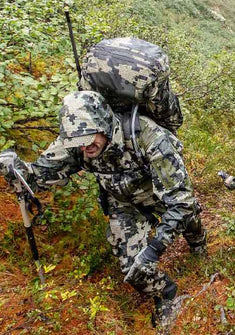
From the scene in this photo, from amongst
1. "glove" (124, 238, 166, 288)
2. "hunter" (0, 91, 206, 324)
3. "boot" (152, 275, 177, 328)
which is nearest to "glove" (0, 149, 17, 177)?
"hunter" (0, 91, 206, 324)

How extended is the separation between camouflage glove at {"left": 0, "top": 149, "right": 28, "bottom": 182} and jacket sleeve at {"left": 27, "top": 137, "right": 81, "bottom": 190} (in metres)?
0.11

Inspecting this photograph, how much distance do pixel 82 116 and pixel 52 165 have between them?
92cm

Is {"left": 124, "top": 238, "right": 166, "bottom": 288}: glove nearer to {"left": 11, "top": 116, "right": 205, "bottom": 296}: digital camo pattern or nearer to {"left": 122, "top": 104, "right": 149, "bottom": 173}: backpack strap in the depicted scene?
{"left": 11, "top": 116, "right": 205, "bottom": 296}: digital camo pattern

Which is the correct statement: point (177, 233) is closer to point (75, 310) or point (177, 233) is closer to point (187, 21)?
point (75, 310)

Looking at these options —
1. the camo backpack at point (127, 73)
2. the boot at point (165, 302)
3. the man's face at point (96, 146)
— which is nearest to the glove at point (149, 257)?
the boot at point (165, 302)

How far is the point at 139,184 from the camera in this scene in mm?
3854

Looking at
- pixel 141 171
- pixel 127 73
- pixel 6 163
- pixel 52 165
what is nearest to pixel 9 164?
pixel 6 163

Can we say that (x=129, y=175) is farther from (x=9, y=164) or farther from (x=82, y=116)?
(x=9, y=164)

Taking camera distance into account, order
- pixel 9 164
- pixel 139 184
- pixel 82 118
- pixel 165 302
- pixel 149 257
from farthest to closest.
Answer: pixel 165 302 → pixel 139 184 → pixel 9 164 → pixel 149 257 → pixel 82 118

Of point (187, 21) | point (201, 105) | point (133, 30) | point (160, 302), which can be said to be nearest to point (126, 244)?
point (160, 302)

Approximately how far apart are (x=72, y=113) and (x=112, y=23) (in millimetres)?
5377

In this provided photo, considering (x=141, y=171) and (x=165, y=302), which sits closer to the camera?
(x=141, y=171)

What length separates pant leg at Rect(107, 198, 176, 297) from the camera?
3.99 metres

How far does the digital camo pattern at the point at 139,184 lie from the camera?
3.39 m
